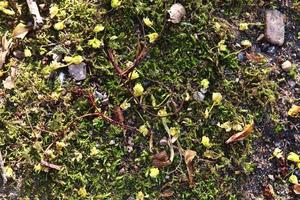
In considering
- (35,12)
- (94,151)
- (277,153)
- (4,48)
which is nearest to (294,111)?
(277,153)

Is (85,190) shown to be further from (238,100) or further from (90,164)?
(238,100)

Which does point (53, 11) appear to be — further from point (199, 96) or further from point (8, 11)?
point (199, 96)

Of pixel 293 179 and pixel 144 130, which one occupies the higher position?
pixel 144 130

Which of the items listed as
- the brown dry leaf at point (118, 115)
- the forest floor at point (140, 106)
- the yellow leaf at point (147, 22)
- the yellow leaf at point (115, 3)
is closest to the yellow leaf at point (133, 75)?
the forest floor at point (140, 106)

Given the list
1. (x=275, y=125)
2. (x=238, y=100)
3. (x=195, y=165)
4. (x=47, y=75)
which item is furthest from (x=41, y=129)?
(x=275, y=125)

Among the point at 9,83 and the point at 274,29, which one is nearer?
the point at 9,83

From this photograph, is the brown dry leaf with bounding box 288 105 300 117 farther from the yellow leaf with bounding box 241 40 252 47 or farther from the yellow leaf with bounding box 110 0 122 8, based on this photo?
the yellow leaf with bounding box 110 0 122 8
